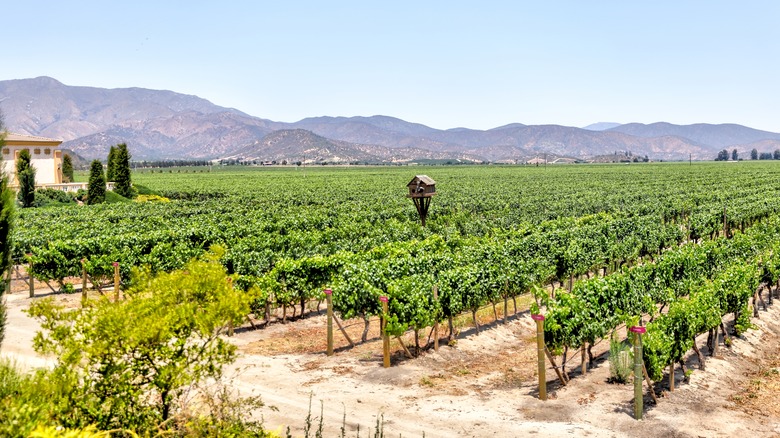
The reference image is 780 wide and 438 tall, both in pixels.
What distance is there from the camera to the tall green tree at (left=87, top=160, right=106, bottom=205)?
175 feet

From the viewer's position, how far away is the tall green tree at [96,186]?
175 ft

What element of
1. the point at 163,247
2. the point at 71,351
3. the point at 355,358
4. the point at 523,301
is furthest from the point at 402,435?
the point at 163,247

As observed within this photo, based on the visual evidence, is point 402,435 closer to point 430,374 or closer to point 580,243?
point 430,374

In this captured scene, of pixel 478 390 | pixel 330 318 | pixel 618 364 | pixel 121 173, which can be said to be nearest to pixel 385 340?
pixel 330 318

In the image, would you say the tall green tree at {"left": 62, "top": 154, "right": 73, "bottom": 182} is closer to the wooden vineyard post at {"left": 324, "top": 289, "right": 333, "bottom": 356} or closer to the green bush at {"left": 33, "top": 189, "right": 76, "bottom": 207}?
the green bush at {"left": 33, "top": 189, "right": 76, "bottom": 207}

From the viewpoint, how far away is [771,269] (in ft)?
64.2

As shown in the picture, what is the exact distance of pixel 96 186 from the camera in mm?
54188

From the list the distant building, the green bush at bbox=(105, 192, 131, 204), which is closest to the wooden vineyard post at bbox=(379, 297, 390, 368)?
the green bush at bbox=(105, 192, 131, 204)

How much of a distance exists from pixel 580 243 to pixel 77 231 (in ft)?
75.9

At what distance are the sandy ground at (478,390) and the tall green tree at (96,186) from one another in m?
38.5

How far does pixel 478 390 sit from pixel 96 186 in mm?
49998

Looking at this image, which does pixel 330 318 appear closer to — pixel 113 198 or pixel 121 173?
pixel 113 198

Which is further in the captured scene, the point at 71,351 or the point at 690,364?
the point at 690,364

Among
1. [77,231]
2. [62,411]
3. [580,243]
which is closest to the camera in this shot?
[62,411]
